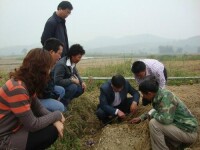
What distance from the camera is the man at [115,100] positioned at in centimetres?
479

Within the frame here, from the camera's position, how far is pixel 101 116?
17.2ft

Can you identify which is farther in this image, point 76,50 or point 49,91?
point 76,50

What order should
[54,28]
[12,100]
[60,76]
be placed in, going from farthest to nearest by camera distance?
[54,28], [60,76], [12,100]

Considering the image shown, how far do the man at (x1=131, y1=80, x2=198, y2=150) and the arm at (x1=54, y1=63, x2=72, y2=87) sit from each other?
1.33 m

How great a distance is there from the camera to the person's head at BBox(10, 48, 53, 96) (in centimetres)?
286

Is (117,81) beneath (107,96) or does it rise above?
above

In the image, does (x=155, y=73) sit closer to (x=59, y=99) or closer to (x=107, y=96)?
(x=107, y=96)

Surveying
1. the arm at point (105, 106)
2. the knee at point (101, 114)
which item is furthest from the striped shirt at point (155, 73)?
the knee at point (101, 114)

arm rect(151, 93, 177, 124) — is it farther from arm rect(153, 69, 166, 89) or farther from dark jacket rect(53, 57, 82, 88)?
dark jacket rect(53, 57, 82, 88)

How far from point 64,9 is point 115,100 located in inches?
65.5

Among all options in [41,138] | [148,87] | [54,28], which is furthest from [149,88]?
[54,28]

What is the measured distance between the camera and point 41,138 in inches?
122

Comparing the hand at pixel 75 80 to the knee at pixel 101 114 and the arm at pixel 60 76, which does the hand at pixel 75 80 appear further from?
the knee at pixel 101 114

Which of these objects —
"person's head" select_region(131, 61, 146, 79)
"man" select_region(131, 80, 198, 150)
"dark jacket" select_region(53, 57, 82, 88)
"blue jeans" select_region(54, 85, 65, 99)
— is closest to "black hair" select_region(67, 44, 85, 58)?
"dark jacket" select_region(53, 57, 82, 88)
